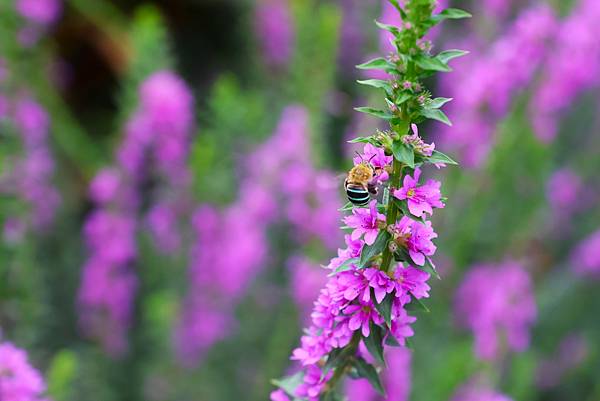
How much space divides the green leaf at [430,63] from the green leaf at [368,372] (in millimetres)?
752

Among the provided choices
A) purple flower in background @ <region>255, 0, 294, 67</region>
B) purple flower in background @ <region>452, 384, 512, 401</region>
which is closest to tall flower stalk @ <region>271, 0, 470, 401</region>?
purple flower in background @ <region>452, 384, 512, 401</region>

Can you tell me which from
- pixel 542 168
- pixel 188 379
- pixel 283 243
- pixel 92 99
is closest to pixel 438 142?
pixel 542 168

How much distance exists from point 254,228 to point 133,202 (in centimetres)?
70

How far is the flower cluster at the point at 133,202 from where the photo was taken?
149 inches

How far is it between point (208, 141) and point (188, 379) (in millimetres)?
1559

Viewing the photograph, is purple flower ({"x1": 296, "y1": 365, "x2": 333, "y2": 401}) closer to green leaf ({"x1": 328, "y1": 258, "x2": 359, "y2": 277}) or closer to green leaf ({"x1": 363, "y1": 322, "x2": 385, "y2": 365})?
green leaf ({"x1": 363, "y1": 322, "x2": 385, "y2": 365})

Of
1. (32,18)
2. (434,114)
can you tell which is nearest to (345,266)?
(434,114)

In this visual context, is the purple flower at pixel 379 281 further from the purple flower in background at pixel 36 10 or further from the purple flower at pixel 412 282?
the purple flower in background at pixel 36 10

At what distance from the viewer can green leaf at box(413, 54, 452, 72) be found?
5.39 feet

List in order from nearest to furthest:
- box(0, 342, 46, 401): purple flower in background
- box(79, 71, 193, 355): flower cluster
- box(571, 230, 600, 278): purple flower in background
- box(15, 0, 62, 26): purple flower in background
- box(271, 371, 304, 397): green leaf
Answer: box(271, 371, 304, 397): green leaf < box(0, 342, 46, 401): purple flower in background < box(79, 71, 193, 355): flower cluster < box(15, 0, 62, 26): purple flower in background < box(571, 230, 600, 278): purple flower in background

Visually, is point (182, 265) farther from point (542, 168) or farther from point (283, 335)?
point (542, 168)

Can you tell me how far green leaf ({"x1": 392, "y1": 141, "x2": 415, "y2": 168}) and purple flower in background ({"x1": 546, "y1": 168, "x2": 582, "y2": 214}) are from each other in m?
3.91

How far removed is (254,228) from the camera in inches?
169

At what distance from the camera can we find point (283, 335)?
4184 mm
